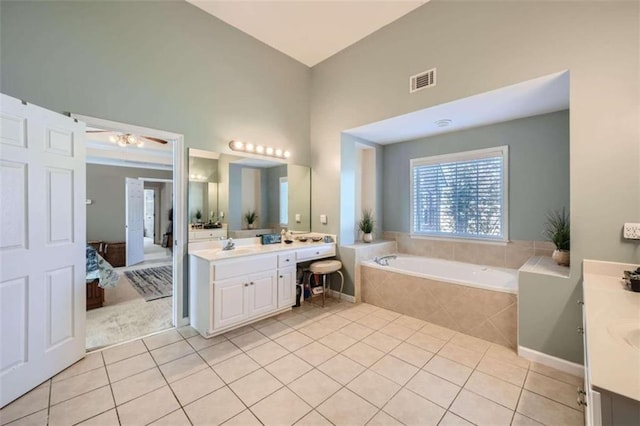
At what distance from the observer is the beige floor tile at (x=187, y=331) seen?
2.81 metres

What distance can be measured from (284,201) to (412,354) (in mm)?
2618

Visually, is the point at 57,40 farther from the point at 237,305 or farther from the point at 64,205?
the point at 237,305

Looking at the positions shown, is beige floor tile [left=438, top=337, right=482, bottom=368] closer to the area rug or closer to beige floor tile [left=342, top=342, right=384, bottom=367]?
beige floor tile [left=342, top=342, right=384, bottom=367]

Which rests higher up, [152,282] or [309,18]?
[309,18]

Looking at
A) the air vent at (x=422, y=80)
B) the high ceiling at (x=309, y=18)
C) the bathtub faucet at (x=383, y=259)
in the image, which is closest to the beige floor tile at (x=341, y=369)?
the bathtub faucet at (x=383, y=259)

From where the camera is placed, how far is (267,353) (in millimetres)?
2463

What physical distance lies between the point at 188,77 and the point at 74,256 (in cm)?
213

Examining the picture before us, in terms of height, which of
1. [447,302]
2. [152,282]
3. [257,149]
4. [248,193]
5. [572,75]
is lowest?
[152,282]

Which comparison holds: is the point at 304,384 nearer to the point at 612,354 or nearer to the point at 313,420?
the point at 313,420

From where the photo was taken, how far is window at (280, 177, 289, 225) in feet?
13.4

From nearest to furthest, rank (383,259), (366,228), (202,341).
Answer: (202,341) < (383,259) < (366,228)

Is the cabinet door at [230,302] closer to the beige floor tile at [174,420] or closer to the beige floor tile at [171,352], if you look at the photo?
the beige floor tile at [171,352]

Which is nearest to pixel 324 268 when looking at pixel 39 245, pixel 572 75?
pixel 39 245

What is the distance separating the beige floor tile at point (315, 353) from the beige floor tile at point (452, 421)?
3.24 feet
